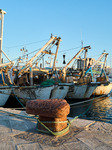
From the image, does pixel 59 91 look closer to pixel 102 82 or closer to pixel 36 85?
pixel 36 85

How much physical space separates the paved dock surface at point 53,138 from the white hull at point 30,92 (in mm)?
13316

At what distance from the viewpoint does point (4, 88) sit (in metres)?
16.5

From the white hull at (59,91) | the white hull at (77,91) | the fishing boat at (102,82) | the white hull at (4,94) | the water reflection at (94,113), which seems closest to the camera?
the water reflection at (94,113)

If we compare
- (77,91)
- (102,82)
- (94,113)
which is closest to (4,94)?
(94,113)

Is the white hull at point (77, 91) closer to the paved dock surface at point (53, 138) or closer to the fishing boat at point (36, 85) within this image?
the fishing boat at point (36, 85)

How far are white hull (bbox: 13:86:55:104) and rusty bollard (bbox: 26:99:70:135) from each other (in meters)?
14.0

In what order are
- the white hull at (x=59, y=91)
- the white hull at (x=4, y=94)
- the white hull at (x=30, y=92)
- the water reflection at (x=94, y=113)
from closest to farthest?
the water reflection at (x=94, y=113), the white hull at (x=4, y=94), the white hull at (x=30, y=92), the white hull at (x=59, y=91)

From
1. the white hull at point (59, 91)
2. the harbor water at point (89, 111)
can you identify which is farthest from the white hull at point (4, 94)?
the white hull at point (59, 91)

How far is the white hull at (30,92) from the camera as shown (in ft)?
58.8

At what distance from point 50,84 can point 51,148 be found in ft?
53.2

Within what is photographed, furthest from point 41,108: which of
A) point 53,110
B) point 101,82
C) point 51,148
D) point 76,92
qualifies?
point 101,82

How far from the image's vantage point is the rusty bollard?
3.94 m

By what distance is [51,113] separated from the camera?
3947 mm

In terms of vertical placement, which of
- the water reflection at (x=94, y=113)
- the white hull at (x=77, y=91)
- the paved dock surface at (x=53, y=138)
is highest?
the paved dock surface at (x=53, y=138)
